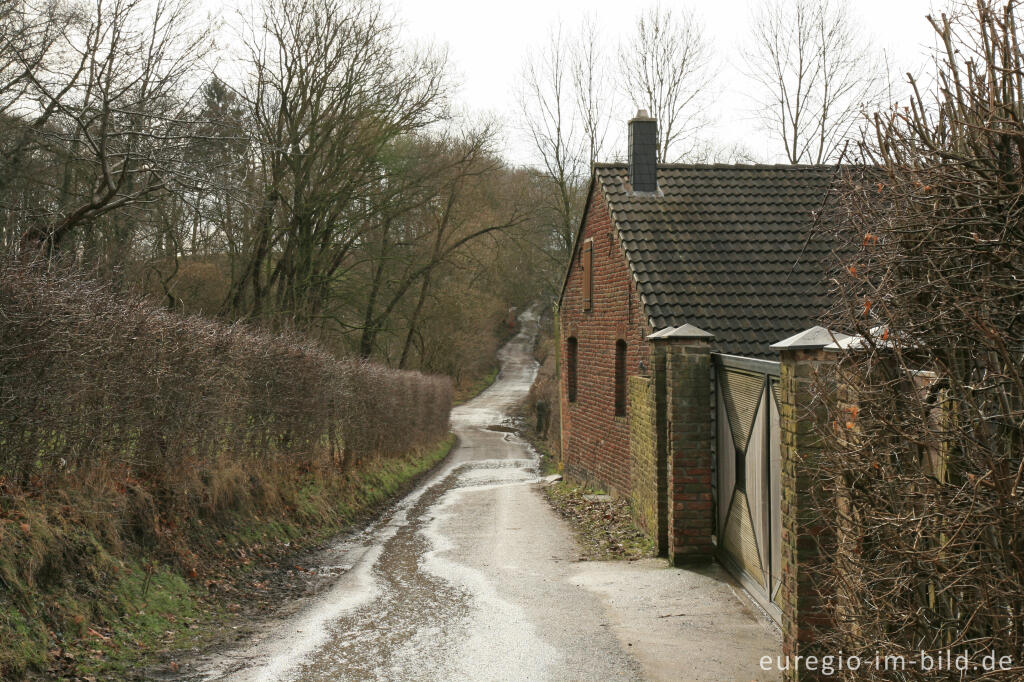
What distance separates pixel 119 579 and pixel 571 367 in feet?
42.4

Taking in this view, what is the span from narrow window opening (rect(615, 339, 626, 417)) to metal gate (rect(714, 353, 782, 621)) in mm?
6037

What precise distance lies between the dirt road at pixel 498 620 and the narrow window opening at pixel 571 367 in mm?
7213

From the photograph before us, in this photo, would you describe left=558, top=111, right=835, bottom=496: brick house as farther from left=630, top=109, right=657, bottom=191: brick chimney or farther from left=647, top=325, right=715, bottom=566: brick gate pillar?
left=647, top=325, right=715, bottom=566: brick gate pillar

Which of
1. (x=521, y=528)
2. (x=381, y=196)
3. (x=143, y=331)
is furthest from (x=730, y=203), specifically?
(x=381, y=196)

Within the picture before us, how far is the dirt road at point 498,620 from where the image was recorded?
5777mm

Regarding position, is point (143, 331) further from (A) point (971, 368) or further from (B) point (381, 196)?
(B) point (381, 196)

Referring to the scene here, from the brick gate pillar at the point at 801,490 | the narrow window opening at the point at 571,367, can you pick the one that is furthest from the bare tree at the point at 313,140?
the brick gate pillar at the point at 801,490

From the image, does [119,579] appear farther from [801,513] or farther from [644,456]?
[644,456]

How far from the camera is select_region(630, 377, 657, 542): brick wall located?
31.0 ft

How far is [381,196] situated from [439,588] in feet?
64.8

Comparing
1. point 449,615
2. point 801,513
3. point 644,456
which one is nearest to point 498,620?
point 449,615

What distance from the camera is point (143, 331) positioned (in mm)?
7695

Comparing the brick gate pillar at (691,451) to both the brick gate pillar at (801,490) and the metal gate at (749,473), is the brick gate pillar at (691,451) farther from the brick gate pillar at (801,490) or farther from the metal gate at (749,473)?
the brick gate pillar at (801,490)

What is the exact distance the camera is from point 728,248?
44.1ft
